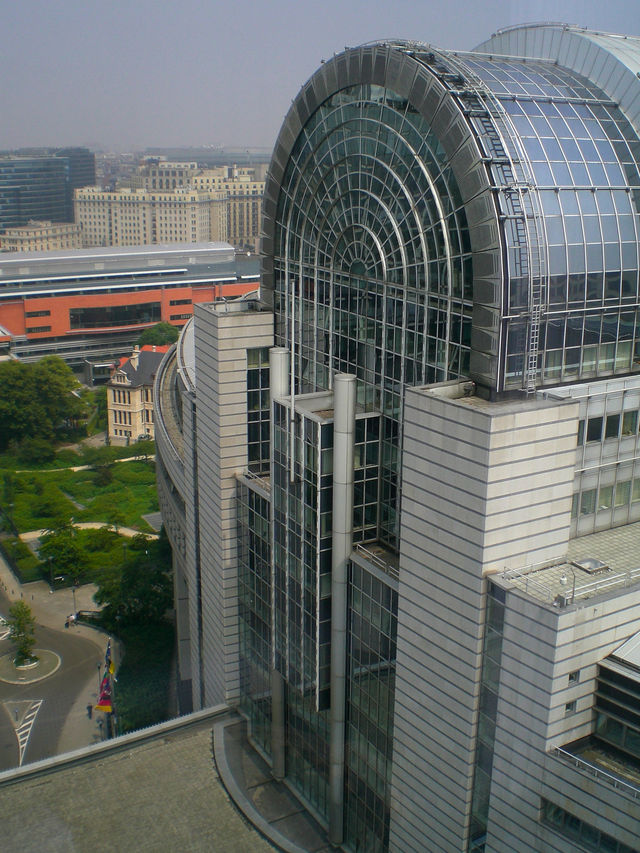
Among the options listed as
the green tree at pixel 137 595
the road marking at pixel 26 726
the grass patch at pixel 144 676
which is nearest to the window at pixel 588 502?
the grass patch at pixel 144 676

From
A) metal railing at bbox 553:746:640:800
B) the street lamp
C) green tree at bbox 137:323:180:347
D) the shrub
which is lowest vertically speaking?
the street lamp

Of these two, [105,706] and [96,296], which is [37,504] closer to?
[105,706]

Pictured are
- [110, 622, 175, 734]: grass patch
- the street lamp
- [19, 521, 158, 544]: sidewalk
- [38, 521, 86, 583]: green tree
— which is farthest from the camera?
[19, 521, 158, 544]: sidewalk

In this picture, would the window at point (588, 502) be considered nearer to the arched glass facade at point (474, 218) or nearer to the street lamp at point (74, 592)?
the arched glass facade at point (474, 218)

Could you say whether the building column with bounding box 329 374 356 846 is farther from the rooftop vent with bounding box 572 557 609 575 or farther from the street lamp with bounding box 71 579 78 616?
the street lamp with bounding box 71 579 78 616

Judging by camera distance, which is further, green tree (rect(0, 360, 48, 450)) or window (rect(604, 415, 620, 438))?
green tree (rect(0, 360, 48, 450))

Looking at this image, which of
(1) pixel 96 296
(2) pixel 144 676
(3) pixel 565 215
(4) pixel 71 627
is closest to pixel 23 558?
(4) pixel 71 627

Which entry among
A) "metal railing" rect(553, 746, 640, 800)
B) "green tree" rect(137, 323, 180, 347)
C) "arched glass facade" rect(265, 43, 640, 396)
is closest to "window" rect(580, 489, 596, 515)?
"arched glass facade" rect(265, 43, 640, 396)
